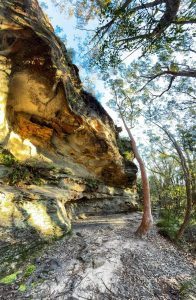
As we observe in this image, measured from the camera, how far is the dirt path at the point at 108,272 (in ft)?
11.1

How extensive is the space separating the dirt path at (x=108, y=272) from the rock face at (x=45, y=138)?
97 centimetres

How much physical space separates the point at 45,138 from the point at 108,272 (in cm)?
685

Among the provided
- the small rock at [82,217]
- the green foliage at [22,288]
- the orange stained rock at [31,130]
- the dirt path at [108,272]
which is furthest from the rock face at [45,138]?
the green foliage at [22,288]

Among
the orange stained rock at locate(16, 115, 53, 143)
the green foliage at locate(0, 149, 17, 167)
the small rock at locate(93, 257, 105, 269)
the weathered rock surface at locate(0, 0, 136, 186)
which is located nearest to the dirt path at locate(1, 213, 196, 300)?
the small rock at locate(93, 257, 105, 269)

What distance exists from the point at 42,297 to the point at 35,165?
548cm

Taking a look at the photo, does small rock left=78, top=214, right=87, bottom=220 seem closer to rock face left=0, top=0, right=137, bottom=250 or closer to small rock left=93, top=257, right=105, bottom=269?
rock face left=0, top=0, right=137, bottom=250

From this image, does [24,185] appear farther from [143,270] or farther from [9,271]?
[143,270]

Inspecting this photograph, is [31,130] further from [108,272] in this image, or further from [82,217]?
[108,272]

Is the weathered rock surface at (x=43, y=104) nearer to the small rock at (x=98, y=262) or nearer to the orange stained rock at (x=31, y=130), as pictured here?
the orange stained rock at (x=31, y=130)

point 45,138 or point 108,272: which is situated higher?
point 45,138

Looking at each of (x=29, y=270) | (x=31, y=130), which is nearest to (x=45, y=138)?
(x=31, y=130)

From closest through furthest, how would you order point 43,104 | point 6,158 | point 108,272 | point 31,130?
point 108,272
point 6,158
point 43,104
point 31,130

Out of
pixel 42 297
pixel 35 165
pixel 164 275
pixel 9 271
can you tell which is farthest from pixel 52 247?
pixel 35 165

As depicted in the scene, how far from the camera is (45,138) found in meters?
9.30
